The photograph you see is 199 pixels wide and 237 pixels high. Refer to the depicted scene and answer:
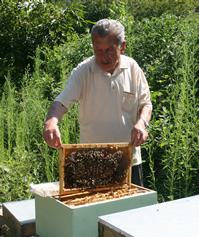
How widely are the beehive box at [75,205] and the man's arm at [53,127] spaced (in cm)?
8

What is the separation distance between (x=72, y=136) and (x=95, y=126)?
173 centimetres

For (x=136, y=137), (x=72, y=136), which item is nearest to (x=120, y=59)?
(x=136, y=137)

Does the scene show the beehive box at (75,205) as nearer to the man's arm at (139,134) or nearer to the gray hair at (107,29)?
the man's arm at (139,134)

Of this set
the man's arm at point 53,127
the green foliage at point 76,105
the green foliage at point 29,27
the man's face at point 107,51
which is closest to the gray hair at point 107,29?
the man's face at point 107,51

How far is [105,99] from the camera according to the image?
255 centimetres

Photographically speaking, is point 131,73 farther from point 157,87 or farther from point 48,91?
point 48,91

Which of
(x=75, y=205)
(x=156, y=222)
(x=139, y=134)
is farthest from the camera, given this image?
(x=139, y=134)

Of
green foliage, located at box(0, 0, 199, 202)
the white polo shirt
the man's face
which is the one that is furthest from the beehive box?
green foliage, located at box(0, 0, 199, 202)

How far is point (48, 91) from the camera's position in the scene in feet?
17.7

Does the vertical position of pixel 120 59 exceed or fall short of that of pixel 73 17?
it falls short

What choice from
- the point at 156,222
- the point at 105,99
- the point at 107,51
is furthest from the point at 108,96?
the point at 156,222

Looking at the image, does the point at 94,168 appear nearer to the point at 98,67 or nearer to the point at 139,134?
the point at 139,134

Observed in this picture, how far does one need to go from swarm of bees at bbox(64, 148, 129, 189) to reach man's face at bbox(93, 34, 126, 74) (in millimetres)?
673

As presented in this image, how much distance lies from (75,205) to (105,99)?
96 centimetres
